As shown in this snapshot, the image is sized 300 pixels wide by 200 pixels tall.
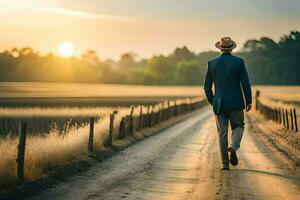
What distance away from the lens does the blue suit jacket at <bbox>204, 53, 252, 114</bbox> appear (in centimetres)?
1139

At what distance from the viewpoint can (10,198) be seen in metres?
8.70

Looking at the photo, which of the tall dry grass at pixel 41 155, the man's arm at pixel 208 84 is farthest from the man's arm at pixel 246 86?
the tall dry grass at pixel 41 155

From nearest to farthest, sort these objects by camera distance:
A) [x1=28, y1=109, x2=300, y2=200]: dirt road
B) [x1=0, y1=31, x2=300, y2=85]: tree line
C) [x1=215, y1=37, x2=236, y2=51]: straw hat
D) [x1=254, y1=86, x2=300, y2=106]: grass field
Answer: [x1=28, y1=109, x2=300, y2=200]: dirt road → [x1=215, y1=37, x2=236, y2=51]: straw hat → [x1=254, y1=86, x2=300, y2=106]: grass field → [x1=0, y1=31, x2=300, y2=85]: tree line

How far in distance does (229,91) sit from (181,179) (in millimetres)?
2147

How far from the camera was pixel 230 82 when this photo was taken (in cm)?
1144

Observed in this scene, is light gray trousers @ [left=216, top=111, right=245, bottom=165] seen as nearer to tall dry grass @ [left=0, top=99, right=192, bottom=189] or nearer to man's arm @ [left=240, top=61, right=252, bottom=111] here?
man's arm @ [left=240, top=61, right=252, bottom=111]

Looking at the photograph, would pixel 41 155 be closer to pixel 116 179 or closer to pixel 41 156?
pixel 41 156

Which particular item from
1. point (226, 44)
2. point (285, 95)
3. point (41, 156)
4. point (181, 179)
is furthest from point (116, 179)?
point (285, 95)

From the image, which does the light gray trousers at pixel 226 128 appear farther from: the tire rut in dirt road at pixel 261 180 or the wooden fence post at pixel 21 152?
the wooden fence post at pixel 21 152

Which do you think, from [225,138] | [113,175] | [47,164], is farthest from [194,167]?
[47,164]

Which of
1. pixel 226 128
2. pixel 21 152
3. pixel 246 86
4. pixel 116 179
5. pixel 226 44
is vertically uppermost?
pixel 226 44

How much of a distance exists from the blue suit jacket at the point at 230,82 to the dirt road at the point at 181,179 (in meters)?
1.35

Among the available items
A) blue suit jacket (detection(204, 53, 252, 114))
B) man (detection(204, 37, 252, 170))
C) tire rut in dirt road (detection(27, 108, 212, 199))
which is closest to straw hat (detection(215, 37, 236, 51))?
man (detection(204, 37, 252, 170))

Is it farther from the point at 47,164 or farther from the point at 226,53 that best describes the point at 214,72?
the point at 47,164
